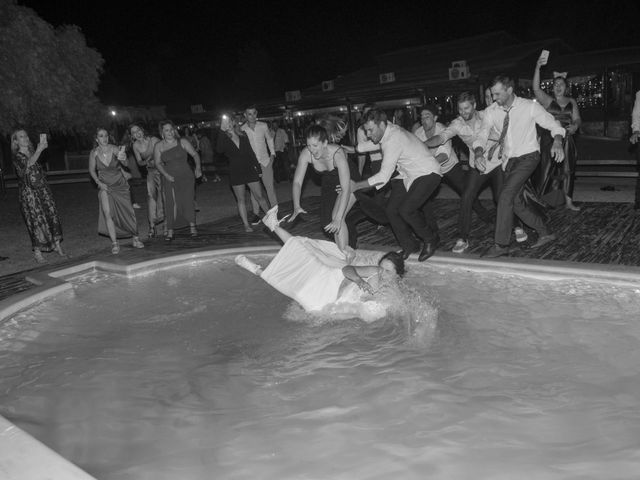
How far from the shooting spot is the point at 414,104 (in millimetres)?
17953

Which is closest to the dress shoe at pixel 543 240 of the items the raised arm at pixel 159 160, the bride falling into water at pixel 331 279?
the bride falling into water at pixel 331 279

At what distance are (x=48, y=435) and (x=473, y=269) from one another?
433 cm

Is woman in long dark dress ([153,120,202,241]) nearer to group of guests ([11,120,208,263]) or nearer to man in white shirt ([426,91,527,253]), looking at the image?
group of guests ([11,120,208,263])

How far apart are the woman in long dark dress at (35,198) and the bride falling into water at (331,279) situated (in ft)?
12.3

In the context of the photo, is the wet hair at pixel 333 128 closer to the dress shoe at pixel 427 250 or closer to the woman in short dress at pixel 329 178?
the woman in short dress at pixel 329 178

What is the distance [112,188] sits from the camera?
806cm

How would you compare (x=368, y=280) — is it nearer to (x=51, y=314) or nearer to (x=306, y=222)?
(x=51, y=314)

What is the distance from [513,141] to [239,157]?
13.5 feet

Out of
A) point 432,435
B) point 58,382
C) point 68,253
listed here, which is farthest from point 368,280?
point 68,253

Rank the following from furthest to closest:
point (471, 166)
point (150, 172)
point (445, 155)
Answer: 1. point (150, 172)
2. point (445, 155)
3. point (471, 166)

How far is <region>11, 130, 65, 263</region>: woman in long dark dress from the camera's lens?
7645 mm

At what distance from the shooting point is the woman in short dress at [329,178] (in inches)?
235

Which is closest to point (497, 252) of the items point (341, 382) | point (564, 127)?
point (564, 127)

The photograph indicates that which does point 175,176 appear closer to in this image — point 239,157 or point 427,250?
point 239,157
